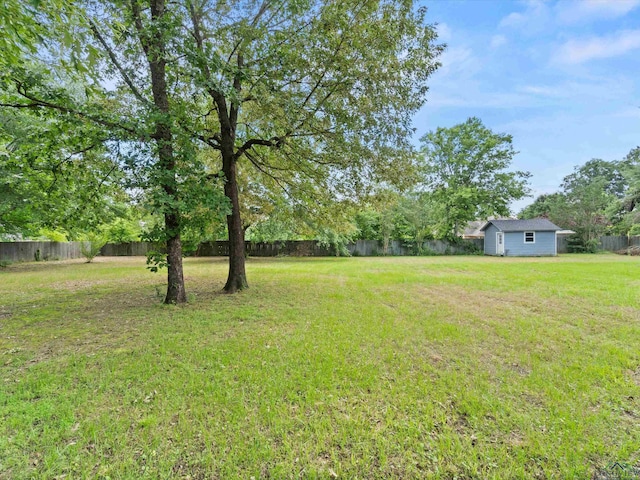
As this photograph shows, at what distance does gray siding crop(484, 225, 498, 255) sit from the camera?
74.0ft

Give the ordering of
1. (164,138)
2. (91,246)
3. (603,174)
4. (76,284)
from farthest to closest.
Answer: (603,174) → (91,246) → (76,284) → (164,138)

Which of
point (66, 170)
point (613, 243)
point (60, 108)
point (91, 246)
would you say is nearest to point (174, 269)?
point (66, 170)

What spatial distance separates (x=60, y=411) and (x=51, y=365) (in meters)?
1.15

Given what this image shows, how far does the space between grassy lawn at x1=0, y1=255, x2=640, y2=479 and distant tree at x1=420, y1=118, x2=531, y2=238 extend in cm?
1910

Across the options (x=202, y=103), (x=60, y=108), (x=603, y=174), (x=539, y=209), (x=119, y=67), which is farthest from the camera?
(x=603, y=174)

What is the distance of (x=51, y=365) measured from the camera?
3121 millimetres

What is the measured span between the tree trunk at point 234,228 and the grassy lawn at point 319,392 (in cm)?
188

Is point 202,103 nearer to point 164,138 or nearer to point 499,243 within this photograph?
point 164,138

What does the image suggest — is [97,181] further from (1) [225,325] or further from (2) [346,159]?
(2) [346,159]

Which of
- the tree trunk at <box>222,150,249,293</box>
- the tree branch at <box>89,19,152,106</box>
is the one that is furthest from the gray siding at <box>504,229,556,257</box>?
the tree branch at <box>89,19,152,106</box>

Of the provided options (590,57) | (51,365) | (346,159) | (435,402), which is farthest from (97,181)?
(590,57)

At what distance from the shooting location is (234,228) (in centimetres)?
705

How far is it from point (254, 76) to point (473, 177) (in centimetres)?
2342

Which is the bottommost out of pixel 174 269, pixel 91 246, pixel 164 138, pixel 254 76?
pixel 174 269
